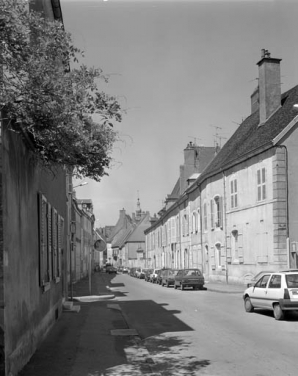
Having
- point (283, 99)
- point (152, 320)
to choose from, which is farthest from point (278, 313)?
point (283, 99)

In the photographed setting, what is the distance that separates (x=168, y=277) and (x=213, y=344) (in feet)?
94.9

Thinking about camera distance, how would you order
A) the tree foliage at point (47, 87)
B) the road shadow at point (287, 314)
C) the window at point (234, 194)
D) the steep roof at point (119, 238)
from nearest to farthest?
the tree foliage at point (47, 87)
the road shadow at point (287, 314)
the window at point (234, 194)
the steep roof at point (119, 238)

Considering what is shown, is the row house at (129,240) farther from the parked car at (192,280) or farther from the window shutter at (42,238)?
the window shutter at (42,238)

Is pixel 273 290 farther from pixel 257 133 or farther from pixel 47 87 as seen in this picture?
pixel 257 133

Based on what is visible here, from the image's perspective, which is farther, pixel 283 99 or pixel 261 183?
A: pixel 283 99

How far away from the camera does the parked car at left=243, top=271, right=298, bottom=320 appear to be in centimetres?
1538

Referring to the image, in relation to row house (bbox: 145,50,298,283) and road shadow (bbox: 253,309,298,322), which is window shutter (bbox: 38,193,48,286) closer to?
road shadow (bbox: 253,309,298,322)

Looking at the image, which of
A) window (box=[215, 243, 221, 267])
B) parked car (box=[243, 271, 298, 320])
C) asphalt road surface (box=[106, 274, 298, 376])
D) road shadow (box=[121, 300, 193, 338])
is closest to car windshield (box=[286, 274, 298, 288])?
parked car (box=[243, 271, 298, 320])

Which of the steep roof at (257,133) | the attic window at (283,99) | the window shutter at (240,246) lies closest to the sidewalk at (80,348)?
the steep roof at (257,133)

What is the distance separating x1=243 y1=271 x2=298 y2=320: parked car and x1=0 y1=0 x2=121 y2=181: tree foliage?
10.0 metres

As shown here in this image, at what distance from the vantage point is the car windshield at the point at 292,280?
51.5 ft

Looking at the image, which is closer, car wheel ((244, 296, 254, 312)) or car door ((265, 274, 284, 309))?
car door ((265, 274, 284, 309))

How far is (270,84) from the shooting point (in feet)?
112

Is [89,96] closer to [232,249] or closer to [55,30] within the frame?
[55,30]
